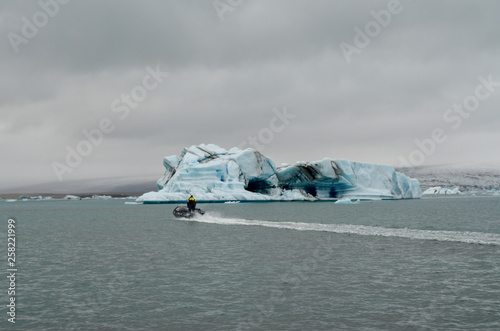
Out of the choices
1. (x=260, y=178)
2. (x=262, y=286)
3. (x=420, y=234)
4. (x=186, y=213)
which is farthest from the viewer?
(x=260, y=178)

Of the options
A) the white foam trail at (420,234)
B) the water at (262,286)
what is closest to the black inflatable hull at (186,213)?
the white foam trail at (420,234)

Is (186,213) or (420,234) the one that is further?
(186,213)

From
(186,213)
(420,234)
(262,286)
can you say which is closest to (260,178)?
(186,213)

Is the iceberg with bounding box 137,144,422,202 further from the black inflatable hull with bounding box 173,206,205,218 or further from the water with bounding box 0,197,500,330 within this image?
the water with bounding box 0,197,500,330

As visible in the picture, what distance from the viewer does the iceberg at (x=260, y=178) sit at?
9000 centimetres

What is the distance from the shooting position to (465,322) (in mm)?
10016

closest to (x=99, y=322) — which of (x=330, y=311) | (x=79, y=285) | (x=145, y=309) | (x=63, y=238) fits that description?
(x=145, y=309)

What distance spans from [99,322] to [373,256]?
45.2 feet

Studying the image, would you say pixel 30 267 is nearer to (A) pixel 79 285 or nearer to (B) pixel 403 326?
(A) pixel 79 285

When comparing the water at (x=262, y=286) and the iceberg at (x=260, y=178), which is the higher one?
the iceberg at (x=260, y=178)

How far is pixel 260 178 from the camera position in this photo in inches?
3834

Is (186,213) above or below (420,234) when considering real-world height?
above

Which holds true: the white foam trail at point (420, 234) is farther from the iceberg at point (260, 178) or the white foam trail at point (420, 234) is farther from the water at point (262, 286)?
the iceberg at point (260, 178)

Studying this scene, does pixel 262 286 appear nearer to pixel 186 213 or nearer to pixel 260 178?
pixel 186 213
